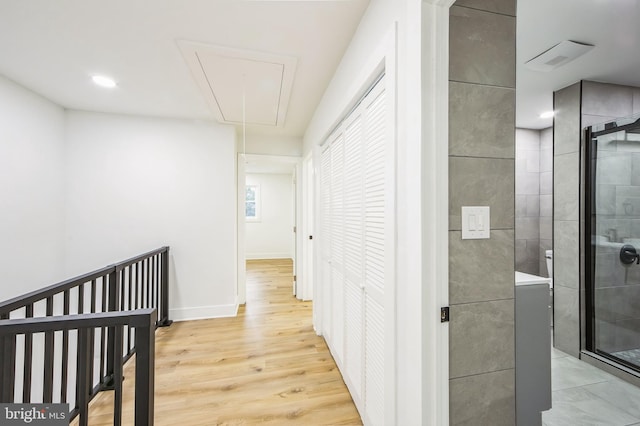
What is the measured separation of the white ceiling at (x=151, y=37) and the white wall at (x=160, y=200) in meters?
0.68

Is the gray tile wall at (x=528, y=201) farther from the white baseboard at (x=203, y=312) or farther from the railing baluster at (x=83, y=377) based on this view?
the railing baluster at (x=83, y=377)

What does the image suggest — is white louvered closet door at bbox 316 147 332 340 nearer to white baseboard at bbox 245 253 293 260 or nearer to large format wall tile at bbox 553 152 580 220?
large format wall tile at bbox 553 152 580 220

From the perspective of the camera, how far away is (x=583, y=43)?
69.2 inches

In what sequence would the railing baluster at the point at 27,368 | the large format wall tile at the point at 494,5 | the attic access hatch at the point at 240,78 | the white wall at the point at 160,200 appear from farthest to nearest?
the white wall at the point at 160,200 < the attic access hatch at the point at 240,78 < the railing baluster at the point at 27,368 < the large format wall tile at the point at 494,5

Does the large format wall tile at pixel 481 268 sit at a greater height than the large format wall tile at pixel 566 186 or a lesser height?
lesser

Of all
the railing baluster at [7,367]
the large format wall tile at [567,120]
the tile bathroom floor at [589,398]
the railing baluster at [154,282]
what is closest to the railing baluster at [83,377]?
the railing baluster at [7,367]

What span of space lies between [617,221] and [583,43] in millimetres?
1488

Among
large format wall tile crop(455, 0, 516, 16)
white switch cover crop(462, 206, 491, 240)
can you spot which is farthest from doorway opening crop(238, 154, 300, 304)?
white switch cover crop(462, 206, 491, 240)

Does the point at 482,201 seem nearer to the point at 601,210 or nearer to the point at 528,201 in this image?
the point at 601,210

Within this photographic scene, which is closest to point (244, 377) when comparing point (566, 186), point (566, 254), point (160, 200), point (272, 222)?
point (160, 200)

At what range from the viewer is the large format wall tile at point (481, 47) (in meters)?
0.96

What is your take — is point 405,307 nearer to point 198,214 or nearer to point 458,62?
point 458,62

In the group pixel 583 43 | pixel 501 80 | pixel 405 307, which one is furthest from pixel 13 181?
pixel 583 43

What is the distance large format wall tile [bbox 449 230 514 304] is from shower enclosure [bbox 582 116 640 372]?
202cm
